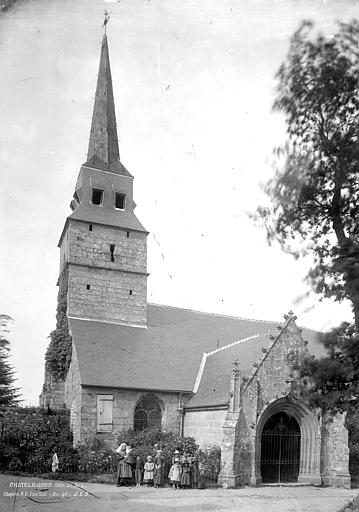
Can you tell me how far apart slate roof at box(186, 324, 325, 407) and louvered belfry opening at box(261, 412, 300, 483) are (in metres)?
1.85

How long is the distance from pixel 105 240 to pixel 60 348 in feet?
18.2

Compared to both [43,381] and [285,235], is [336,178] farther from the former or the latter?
[43,381]

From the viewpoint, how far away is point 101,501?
13.1 metres

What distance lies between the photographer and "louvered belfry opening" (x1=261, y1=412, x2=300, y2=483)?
61.6ft

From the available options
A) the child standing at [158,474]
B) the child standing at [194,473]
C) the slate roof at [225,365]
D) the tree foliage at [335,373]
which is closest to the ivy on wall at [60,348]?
the slate roof at [225,365]

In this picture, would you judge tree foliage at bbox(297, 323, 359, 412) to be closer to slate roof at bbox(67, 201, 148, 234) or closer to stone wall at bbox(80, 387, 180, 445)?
stone wall at bbox(80, 387, 180, 445)

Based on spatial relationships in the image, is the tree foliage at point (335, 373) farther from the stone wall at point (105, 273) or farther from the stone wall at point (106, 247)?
the stone wall at point (106, 247)

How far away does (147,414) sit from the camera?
875 inches

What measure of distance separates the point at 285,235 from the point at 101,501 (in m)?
7.69

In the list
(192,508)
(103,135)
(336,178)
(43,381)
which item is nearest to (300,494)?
(192,508)

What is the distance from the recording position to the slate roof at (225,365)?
2057cm

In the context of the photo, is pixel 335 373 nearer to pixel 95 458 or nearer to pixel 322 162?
pixel 322 162

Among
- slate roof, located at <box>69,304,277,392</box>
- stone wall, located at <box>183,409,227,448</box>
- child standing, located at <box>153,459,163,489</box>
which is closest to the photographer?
child standing, located at <box>153,459,163,489</box>

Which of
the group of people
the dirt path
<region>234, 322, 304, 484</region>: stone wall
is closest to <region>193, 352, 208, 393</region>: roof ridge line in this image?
<region>234, 322, 304, 484</region>: stone wall
